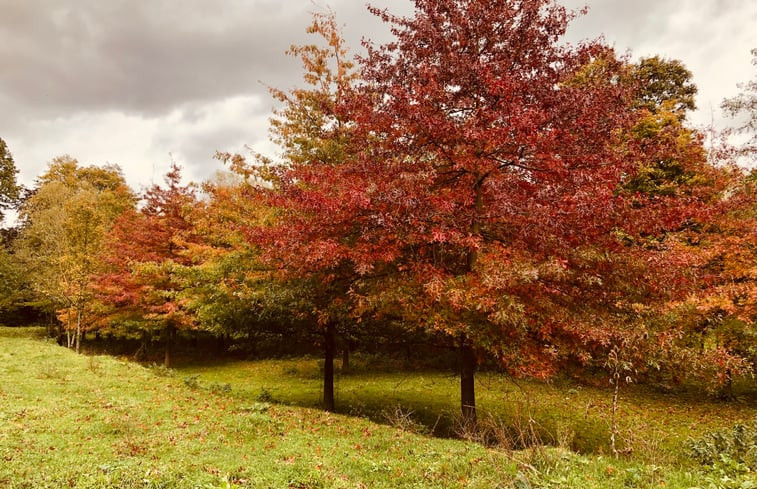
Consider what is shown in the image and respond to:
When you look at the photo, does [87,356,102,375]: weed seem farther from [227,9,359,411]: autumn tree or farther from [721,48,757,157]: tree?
[721,48,757,157]: tree

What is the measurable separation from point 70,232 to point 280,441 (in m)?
22.6

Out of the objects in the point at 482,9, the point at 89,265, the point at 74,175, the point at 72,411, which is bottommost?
the point at 72,411

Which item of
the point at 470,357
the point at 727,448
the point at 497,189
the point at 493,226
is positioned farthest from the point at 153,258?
the point at 727,448

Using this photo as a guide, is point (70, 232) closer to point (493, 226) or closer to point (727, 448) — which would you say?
point (493, 226)

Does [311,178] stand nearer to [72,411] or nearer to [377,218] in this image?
[377,218]

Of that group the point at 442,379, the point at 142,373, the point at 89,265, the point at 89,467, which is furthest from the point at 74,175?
the point at 89,467

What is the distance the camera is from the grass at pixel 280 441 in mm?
5941

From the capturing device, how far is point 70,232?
23.6 m

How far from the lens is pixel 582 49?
31.3ft

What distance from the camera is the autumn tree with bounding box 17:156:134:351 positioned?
23.4 metres

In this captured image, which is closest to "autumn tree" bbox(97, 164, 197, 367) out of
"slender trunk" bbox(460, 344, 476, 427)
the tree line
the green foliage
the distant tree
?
the tree line

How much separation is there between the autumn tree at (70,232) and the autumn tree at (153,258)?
3.90 ft

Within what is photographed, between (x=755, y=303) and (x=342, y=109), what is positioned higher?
(x=342, y=109)

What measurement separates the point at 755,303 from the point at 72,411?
59.6 feet
